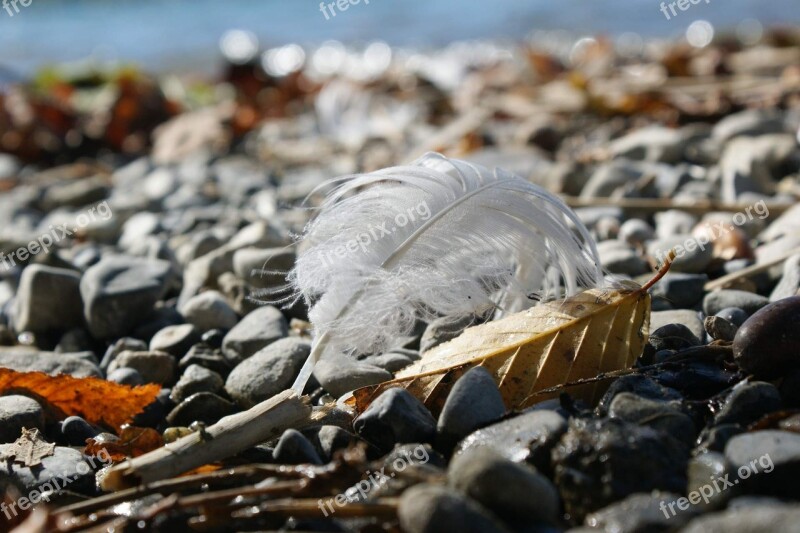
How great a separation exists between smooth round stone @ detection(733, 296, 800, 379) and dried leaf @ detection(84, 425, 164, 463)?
1.60m

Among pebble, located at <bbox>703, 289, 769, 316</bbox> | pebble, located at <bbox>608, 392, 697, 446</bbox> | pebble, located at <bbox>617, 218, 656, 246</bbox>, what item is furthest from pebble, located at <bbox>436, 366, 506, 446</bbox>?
pebble, located at <bbox>617, 218, 656, 246</bbox>

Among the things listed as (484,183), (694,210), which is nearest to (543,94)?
(694,210)

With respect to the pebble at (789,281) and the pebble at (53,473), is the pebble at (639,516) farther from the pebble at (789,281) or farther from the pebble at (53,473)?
→ the pebble at (789,281)

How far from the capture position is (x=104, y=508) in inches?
79.1

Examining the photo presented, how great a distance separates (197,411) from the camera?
2.70 meters

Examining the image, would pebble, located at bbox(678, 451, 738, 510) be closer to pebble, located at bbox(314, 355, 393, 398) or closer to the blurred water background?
pebble, located at bbox(314, 355, 393, 398)

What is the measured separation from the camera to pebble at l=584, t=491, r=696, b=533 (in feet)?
5.31

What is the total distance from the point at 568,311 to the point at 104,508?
1.32 meters

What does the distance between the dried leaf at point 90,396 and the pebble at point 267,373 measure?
9.9 inches

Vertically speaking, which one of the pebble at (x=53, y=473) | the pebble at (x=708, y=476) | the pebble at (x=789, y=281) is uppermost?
the pebble at (x=53, y=473)

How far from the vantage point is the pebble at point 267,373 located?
274cm

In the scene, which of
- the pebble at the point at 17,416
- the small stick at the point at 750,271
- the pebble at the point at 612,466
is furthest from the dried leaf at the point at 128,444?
the small stick at the point at 750,271

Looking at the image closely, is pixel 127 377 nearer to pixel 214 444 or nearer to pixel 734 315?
pixel 214 444

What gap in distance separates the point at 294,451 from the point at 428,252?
78 centimetres
